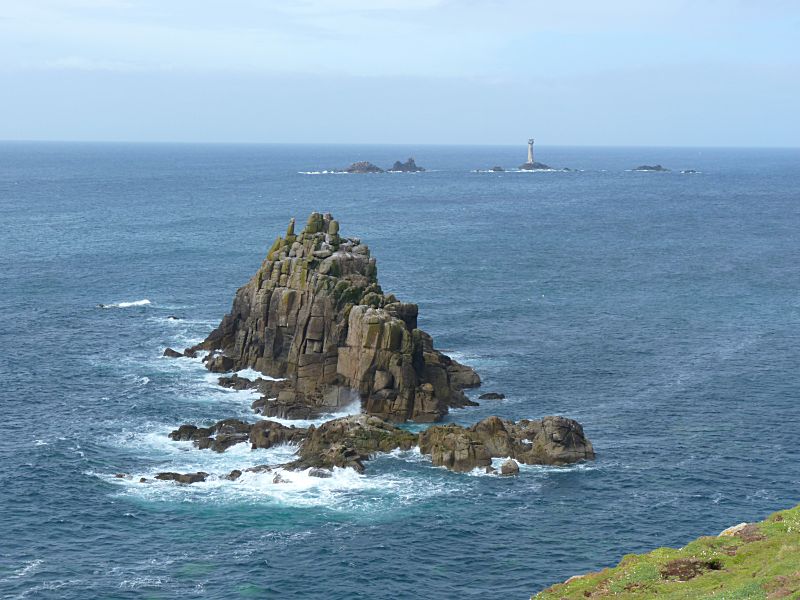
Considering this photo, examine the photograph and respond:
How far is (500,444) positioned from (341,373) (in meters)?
23.1

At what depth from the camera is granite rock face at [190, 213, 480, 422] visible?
108 meters

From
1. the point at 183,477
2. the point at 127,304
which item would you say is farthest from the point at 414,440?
the point at 127,304

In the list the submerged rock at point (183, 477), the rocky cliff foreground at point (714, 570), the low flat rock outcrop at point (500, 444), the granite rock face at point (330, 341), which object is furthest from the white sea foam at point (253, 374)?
the rocky cliff foreground at point (714, 570)

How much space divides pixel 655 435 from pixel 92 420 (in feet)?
186

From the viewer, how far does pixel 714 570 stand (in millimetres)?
55906

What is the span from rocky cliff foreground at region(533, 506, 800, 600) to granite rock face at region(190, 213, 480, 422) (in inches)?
1877

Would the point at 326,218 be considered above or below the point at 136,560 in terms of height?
above

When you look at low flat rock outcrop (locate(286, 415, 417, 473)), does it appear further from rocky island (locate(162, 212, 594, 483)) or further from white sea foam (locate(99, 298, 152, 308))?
white sea foam (locate(99, 298, 152, 308))

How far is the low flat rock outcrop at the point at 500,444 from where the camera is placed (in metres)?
92.8

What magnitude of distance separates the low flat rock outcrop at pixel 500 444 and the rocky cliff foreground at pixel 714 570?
3138cm

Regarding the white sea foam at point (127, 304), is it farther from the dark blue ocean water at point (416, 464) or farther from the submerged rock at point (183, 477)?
the submerged rock at point (183, 477)

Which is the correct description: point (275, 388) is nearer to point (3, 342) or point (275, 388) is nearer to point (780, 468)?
point (3, 342)

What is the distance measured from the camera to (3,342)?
Result: 13375 cm

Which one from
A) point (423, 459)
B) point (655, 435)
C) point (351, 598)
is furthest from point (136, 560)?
point (655, 435)
